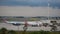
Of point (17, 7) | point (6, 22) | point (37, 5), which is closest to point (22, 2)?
point (17, 7)

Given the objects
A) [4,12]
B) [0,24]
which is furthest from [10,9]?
[0,24]

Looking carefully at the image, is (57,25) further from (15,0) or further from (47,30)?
(15,0)

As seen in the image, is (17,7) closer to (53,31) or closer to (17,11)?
(17,11)

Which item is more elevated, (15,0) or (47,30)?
(15,0)

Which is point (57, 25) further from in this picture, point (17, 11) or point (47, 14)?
point (17, 11)

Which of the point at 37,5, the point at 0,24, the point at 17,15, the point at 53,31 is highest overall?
the point at 37,5

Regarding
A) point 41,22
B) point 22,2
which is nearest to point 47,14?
point 41,22

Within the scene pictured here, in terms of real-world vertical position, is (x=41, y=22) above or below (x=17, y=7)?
below
